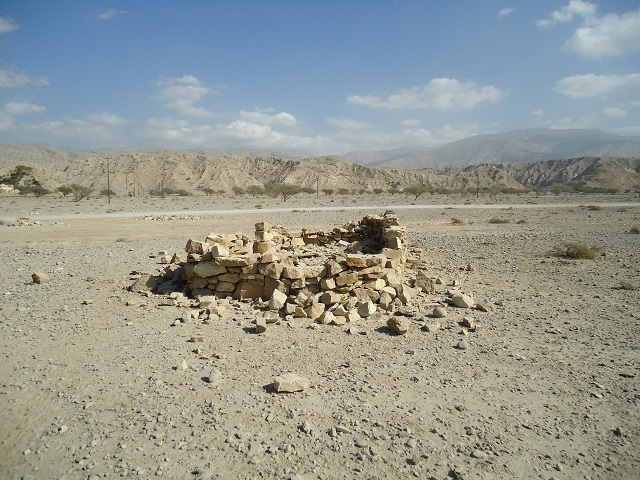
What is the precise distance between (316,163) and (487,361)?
328 feet

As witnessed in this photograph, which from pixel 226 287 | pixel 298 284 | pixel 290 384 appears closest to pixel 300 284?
pixel 298 284

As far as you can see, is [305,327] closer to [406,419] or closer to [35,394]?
[406,419]

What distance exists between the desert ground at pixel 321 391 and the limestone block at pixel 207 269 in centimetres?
91

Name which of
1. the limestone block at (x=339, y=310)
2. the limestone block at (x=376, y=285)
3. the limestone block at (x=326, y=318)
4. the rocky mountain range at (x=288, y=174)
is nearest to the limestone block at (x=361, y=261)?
the limestone block at (x=376, y=285)

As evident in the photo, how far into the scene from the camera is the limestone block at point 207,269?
7.78 m

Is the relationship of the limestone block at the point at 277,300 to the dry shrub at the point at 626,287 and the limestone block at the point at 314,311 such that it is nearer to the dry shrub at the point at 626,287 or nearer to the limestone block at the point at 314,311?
the limestone block at the point at 314,311

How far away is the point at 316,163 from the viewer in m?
103

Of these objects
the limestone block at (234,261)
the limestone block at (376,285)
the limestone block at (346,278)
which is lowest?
the limestone block at (376,285)

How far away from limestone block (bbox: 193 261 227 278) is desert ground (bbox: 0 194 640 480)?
0.91 meters

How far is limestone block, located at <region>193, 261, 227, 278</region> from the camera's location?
7781mm

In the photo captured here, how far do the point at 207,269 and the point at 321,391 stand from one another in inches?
171

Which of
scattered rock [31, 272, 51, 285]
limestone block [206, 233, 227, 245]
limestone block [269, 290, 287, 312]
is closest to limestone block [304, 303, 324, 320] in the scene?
limestone block [269, 290, 287, 312]

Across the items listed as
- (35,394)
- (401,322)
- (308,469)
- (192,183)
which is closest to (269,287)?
(401,322)

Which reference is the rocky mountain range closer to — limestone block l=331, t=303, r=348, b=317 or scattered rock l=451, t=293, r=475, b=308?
scattered rock l=451, t=293, r=475, b=308
